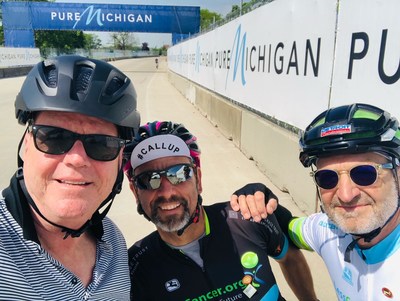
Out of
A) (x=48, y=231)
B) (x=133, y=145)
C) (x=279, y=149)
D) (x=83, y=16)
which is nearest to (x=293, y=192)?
(x=279, y=149)

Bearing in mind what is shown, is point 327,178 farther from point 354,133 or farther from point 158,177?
point 158,177

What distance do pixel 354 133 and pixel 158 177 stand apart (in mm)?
1205

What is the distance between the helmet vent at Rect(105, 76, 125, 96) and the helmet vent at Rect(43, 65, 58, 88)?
24 centimetres

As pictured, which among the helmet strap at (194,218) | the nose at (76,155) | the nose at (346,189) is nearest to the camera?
the nose at (76,155)

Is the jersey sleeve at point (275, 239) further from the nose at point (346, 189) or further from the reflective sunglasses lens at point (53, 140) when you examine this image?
the reflective sunglasses lens at point (53, 140)

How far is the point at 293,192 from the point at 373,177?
3.56 meters

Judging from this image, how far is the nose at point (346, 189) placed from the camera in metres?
1.83

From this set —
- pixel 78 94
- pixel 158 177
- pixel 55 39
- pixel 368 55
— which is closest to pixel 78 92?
pixel 78 94

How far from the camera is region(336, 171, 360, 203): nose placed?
1.83m

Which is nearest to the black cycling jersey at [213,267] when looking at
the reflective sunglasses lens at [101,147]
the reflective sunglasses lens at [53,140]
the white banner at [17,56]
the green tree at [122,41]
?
the reflective sunglasses lens at [101,147]

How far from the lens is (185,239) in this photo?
89.4 inches

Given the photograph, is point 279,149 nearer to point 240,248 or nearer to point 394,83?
point 394,83

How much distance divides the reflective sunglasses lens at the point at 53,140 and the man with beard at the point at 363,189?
50.5 inches

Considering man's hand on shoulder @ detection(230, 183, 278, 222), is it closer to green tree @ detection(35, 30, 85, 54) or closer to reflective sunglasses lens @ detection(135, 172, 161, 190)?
reflective sunglasses lens @ detection(135, 172, 161, 190)
